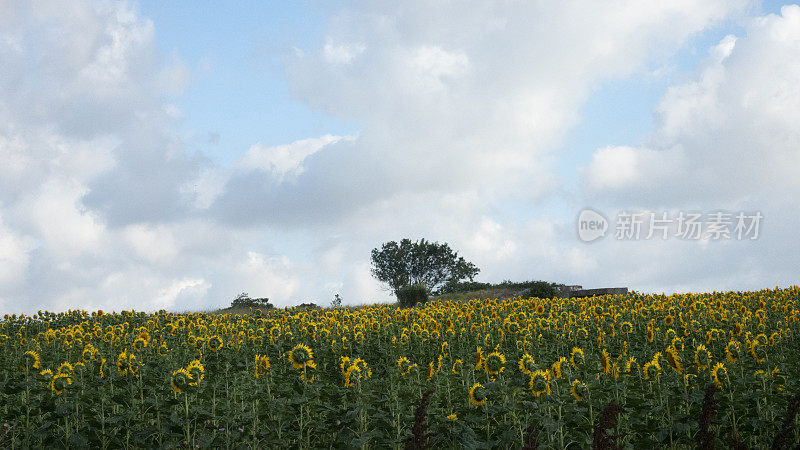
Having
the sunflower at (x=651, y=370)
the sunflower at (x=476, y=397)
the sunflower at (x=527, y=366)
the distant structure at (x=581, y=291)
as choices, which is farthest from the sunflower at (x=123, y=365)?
the distant structure at (x=581, y=291)

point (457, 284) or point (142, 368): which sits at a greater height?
point (457, 284)

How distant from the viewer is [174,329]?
608 inches

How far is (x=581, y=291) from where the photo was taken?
2945 centimetres

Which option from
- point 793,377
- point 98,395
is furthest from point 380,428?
point 793,377

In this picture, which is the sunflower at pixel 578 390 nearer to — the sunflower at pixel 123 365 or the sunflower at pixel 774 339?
the sunflower at pixel 123 365

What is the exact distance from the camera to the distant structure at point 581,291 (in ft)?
91.7

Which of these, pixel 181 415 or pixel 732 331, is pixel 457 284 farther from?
pixel 181 415

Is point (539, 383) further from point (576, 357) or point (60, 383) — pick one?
point (60, 383)

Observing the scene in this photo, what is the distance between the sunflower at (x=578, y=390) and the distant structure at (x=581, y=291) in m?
21.2

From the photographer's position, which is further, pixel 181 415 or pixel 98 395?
pixel 98 395

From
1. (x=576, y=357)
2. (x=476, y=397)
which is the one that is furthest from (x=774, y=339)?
(x=476, y=397)

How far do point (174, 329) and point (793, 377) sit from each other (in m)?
12.8

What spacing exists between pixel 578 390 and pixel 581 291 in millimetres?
24158

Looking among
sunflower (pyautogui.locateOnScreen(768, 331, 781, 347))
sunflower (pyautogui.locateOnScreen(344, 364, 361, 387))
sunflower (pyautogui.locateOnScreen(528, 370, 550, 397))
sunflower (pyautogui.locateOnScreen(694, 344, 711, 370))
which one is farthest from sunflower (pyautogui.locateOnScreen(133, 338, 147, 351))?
sunflower (pyautogui.locateOnScreen(768, 331, 781, 347))
